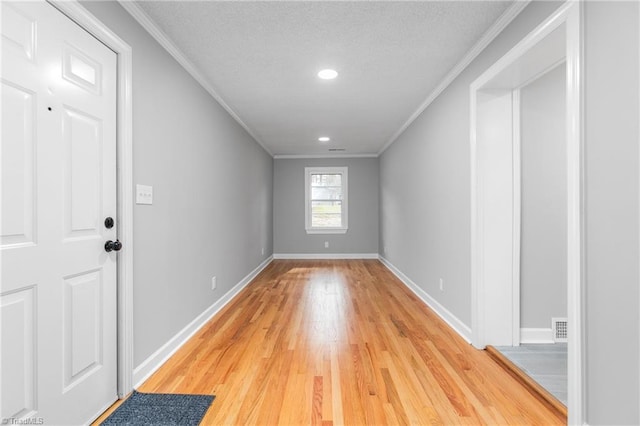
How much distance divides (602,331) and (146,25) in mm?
3062

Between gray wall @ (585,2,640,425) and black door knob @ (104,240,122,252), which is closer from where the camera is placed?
gray wall @ (585,2,640,425)

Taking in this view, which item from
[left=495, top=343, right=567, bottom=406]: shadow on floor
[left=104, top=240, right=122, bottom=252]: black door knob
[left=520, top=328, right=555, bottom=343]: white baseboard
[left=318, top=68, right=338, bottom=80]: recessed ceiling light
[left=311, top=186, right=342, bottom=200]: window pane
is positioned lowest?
[left=495, top=343, right=567, bottom=406]: shadow on floor

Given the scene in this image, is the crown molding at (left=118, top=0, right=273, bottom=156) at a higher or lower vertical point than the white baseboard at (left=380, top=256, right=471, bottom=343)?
higher

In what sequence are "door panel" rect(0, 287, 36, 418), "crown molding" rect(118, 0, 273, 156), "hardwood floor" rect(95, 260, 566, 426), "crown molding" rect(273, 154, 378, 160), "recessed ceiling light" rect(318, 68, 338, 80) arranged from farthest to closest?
"crown molding" rect(273, 154, 378, 160), "recessed ceiling light" rect(318, 68, 338, 80), "crown molding" rect(118, 0, 273, 156), "hardwood floor" rect(95, 260, 566, 426), "door panel" rect(0, 287, 36, 418)

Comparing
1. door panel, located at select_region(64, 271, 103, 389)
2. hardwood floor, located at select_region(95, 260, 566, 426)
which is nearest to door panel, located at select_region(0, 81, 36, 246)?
door panel, located at select_region(64, 271, 103, 389)

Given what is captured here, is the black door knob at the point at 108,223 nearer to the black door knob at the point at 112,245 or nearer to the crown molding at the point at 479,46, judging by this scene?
the black door knob at the point at 112,245

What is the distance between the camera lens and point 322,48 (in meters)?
2.56

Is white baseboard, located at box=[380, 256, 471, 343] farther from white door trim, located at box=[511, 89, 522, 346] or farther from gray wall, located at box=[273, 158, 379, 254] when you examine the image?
gray wall, located at box=[273, 158, 379, 254]

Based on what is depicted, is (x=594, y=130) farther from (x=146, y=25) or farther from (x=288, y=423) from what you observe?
(x=146, y=25)

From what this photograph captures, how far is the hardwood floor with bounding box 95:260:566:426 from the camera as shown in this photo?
68.8 inches

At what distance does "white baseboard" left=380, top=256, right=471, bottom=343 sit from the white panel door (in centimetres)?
259

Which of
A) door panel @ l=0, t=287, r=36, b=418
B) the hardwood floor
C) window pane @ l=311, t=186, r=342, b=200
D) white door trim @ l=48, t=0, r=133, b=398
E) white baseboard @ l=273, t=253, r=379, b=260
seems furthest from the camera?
window pane @ l=311, t=186, r=342, b=200

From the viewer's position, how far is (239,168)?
452 cm

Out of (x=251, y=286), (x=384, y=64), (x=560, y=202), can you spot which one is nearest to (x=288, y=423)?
(x=560, y=202)
